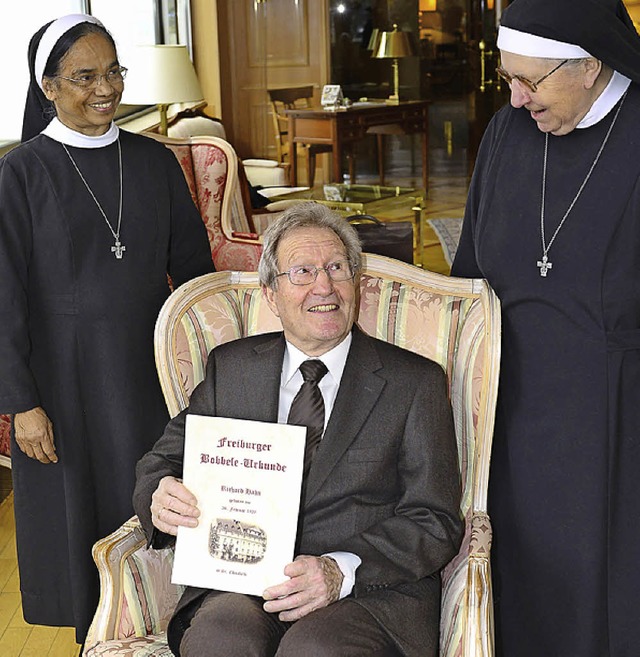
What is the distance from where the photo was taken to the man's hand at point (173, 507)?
5.90ft

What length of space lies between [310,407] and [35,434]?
Answer: 728mm

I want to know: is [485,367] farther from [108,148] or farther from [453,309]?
[108,148]

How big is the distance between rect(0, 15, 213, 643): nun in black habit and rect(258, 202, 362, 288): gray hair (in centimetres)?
48

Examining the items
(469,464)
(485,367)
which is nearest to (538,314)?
(485,367)

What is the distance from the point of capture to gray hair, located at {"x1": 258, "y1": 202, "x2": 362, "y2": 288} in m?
1.95

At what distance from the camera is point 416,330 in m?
2.11

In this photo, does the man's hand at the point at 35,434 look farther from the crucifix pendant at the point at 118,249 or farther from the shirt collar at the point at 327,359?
the shirt collar at the point at 327,359

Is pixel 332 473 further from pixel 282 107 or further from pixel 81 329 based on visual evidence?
pixel 282 107

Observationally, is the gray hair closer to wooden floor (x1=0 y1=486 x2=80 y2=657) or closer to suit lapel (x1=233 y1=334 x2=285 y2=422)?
suit lapel (x1=233 y1=334 x2=285 y2=422)

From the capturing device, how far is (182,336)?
2.14 meters

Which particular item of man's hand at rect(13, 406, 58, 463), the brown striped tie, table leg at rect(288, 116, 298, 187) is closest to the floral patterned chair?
the brown striped tie

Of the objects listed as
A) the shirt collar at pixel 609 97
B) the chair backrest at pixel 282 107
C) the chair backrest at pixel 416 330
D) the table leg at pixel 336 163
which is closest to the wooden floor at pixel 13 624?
the chair backrest at pixel 416 330

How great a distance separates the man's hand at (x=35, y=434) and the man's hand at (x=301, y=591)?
802mm

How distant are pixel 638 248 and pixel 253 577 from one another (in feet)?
3.08
